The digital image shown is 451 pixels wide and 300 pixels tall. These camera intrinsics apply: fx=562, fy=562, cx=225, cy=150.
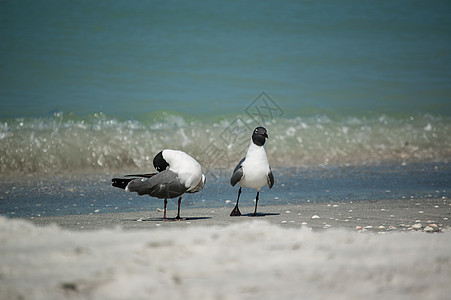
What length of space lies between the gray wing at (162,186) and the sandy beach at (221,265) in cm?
237

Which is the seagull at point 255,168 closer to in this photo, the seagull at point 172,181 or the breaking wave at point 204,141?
the seagull at point 172,181

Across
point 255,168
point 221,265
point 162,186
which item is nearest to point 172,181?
point 162,186

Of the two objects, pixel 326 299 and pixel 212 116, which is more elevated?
pixel 212 116

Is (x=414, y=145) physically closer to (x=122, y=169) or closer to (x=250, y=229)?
(x=122, y=169)

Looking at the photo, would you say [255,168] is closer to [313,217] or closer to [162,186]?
[313,217]

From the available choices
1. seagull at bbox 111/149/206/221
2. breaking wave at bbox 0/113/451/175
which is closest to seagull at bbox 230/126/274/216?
seagull at bbox 111/149/206/221

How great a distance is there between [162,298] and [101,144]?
8.57m

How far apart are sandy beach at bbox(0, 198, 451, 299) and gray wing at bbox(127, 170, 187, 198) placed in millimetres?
2366

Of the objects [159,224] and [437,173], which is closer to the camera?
[159,224]

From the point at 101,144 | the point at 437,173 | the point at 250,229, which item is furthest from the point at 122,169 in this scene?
the point at 250,229

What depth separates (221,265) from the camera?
2463 mm

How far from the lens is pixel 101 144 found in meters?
10.4

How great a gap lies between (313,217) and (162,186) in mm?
1512

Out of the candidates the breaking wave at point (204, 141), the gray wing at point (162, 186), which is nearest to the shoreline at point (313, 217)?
the gray wing at point (162, 186)
